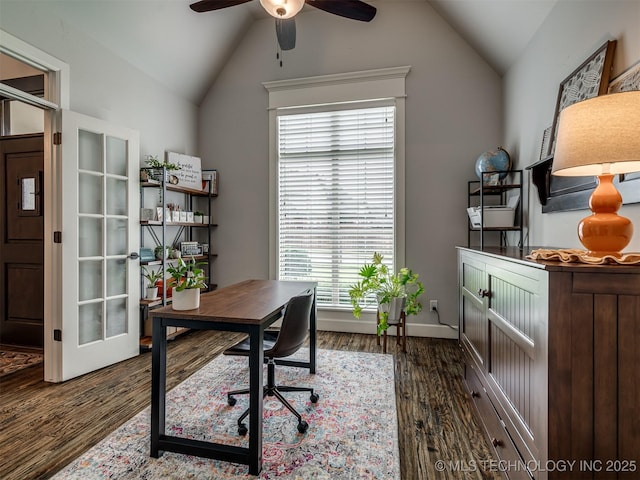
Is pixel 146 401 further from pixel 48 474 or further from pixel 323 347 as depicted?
pixel 323 347

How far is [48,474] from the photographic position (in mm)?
1591

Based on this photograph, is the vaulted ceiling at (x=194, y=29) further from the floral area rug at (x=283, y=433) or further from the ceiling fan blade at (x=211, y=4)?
the floral area rug at (x=283, y=433)

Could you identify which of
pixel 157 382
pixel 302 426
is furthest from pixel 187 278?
pixel 302 426

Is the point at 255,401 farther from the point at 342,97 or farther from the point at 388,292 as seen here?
the point at 342,97

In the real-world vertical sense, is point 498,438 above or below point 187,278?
below

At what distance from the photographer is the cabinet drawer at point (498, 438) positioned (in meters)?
1.38

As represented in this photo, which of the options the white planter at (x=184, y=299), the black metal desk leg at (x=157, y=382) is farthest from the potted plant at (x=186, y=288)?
the black metal desk leg at (x=157, y=382)

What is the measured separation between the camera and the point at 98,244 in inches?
115

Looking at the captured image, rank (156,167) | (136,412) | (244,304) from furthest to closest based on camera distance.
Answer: (156,167) < (136,412) < (244,304)

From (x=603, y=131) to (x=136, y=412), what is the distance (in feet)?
9.17

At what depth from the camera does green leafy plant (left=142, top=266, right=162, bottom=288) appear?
338cm

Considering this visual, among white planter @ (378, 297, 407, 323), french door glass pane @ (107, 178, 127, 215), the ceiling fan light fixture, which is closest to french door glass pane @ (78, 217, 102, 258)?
french door glass pane @ (107, 178, 127, 215)

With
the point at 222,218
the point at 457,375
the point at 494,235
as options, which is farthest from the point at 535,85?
the point at 222,218

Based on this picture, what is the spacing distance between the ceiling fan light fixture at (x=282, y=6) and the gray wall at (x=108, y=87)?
5.95ft
